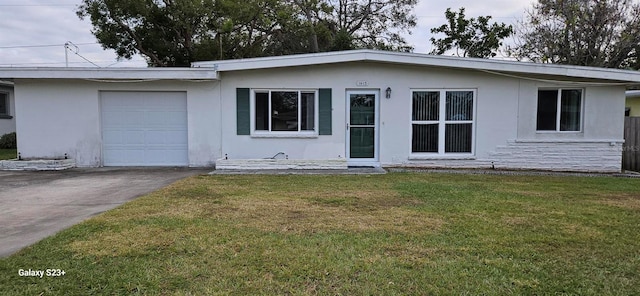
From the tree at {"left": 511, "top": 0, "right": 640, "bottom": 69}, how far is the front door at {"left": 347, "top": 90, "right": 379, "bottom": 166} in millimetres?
10975

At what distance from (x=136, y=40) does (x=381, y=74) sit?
15.8 m

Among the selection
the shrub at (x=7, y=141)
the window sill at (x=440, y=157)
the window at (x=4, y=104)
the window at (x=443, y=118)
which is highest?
the window at (x=4, y=104)

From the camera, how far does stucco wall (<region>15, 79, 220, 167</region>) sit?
1023cm

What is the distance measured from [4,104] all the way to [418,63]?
17.5 meters

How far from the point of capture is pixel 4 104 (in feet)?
57.0

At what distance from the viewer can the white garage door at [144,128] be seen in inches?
412

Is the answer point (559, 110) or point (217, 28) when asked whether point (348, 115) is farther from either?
point (217, 28)

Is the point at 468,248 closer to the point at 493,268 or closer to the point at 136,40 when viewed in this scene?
the point at 493,268

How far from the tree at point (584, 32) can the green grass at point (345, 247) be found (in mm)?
12741

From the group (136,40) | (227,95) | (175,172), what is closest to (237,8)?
(136,40)

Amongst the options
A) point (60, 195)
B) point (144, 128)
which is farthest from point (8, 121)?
point (60, 195)

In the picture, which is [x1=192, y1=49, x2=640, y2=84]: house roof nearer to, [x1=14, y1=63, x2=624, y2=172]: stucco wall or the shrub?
[x1=14, y1=63, x2=624, y2=172]: stucco wall

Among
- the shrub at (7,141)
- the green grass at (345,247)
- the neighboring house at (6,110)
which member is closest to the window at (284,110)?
the green grass at (345,247)

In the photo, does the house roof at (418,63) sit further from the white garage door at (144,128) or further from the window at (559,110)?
the white garage door at (144,128)
